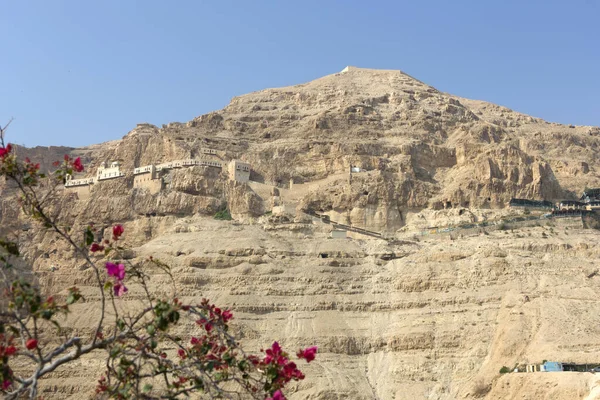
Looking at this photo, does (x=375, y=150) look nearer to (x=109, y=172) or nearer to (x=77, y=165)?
(x=109, y=172)

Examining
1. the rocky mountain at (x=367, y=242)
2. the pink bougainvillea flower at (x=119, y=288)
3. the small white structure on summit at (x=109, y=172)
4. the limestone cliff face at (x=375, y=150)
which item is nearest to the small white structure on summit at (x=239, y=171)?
the rocky mountain at (x=367, y=242)

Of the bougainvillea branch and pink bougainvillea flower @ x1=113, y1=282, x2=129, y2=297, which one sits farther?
pink bougainvillea flower @ x1=113, y1=282, x2=129, y2=297

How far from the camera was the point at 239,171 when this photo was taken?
251 feet

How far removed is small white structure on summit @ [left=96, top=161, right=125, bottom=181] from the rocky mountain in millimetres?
1169

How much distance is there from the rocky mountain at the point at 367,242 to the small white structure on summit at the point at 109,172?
1169 mm

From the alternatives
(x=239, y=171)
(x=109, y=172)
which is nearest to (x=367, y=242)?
(x=239, y=171)

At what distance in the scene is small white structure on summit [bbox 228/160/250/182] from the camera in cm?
7610

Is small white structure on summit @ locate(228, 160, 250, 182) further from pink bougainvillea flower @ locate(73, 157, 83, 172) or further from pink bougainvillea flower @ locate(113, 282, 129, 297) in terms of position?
pink bougainvillea flower @ locate(113, 282, 129, 297)

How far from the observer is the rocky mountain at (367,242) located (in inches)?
1950

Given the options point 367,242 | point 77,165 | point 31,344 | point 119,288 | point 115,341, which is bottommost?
point 367,242

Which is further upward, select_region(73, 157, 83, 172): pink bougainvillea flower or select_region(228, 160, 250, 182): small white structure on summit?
select_region(228, 160, 250, 182): small white structure on summit

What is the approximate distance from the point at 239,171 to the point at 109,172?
13.4 m

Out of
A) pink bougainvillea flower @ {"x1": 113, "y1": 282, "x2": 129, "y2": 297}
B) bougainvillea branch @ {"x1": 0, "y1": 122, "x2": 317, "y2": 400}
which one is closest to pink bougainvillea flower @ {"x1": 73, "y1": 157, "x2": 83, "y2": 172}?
bougainvillea branch @ {"x1": 0, "y1": 122, "x2": 317, "y2": 400}

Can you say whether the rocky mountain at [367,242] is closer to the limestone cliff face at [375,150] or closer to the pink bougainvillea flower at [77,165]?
the limestone cliff face at [375,150]
